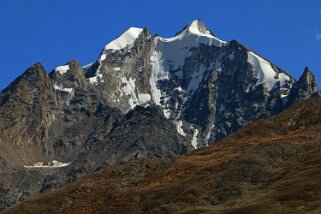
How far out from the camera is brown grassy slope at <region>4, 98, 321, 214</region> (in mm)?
69188

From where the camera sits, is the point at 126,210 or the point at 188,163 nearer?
the point at 126,210

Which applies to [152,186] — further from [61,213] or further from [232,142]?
[232,142]

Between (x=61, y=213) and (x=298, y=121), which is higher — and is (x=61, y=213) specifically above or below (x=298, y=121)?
below

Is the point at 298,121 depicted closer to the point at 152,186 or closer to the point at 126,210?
the point at 152,186

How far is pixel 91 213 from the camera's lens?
86500mm

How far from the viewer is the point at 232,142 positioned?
113562 mm

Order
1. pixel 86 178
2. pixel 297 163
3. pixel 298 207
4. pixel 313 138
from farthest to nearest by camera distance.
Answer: pixel 86 178, pixel 313 138, pixel 297 163, pixel 298 207

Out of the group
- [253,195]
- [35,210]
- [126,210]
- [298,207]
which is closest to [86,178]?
[35,210]

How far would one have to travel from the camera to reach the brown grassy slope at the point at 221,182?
69188mm

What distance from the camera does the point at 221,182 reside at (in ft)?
277

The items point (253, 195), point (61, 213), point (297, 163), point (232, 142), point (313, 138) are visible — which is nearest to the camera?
point (253, 195)

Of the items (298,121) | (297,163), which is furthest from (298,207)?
(298,121)

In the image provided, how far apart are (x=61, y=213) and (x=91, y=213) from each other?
18.2 ft

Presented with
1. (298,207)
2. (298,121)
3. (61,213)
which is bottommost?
(298,207)
